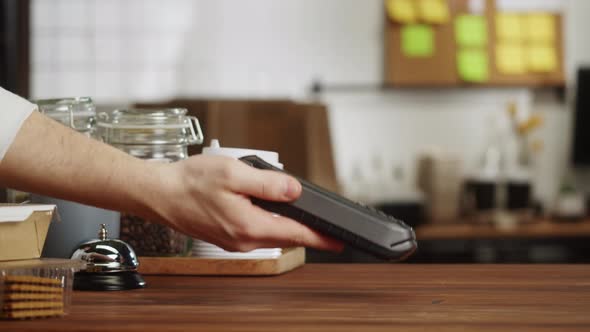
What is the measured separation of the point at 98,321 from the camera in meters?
0.87

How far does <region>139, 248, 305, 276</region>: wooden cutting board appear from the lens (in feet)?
4.21

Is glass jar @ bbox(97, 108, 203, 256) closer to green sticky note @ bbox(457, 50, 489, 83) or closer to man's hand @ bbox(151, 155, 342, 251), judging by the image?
man's hand @ bbox(151, 155, 342, 251)

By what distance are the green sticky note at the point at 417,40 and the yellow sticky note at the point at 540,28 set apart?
0.43 meters

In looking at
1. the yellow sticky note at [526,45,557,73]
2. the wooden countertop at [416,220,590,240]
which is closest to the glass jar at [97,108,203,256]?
the wooden countertop at [416,220,590,240]

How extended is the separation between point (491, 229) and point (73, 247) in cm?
266

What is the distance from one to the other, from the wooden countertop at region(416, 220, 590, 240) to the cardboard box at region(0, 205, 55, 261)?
268 cm

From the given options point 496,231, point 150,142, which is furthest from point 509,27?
point 150,142

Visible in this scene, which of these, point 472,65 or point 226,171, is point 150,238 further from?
point 472,65

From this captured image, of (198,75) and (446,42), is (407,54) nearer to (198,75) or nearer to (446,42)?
(446,42)

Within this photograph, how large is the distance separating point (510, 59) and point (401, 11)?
52cm

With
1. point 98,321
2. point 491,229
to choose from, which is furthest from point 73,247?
point 491,229

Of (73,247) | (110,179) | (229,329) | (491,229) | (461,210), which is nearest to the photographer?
(229,329)

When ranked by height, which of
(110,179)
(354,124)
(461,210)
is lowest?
(461,210)

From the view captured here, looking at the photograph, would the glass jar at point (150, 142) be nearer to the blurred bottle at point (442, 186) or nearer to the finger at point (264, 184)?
the finger at point (264, 184)
